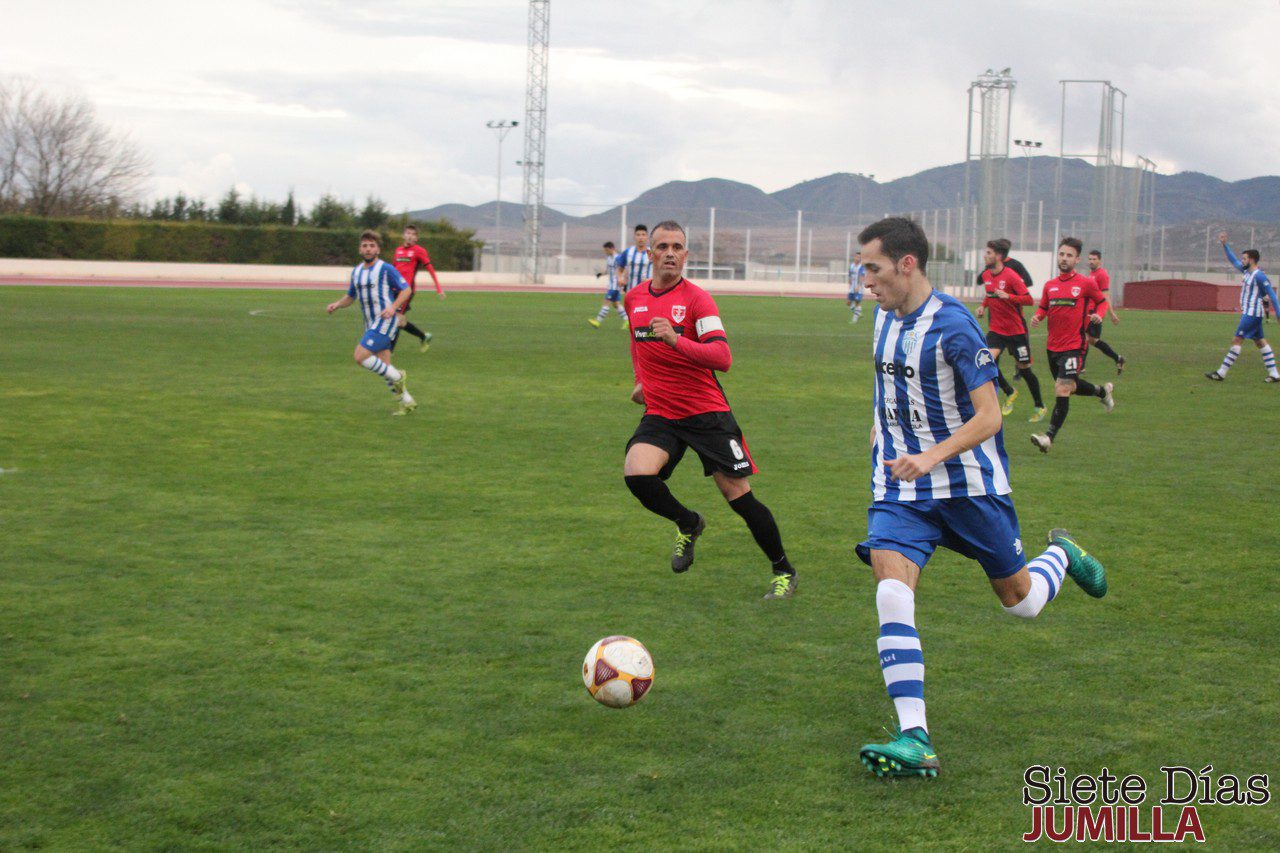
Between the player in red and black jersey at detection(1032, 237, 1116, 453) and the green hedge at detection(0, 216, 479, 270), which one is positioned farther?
the green hedge at detection(0, 216, 479, 270)

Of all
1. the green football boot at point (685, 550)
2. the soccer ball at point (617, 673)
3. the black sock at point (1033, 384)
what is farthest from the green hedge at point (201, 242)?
the soccer ball at point (617, 673)

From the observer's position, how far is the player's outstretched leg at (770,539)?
649 centimetres

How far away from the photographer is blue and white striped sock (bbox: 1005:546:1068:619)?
15.8ft

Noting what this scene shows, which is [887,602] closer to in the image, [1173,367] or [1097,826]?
[1097,826]

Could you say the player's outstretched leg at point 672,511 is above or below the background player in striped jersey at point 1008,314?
below

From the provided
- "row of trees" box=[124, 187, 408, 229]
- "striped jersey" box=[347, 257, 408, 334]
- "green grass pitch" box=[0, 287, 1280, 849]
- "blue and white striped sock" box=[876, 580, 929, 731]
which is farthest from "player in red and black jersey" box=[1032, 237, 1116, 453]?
"row of trees" box=[124, 187, 408, 229]

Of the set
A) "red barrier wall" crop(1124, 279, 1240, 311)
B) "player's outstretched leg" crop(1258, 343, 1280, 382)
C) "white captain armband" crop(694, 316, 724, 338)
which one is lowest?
"player's outstretched leg" crop(1258, 343, 1280, 382)

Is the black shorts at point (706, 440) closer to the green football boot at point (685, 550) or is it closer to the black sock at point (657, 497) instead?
the black sock at point (657, 497)

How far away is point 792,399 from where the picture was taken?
51.3 feet

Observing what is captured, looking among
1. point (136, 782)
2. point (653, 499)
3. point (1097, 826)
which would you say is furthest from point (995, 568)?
point (136, 782)

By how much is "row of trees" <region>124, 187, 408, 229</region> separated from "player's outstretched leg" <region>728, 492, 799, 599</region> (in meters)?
59.9

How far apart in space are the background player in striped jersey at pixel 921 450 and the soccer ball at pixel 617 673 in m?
0.92

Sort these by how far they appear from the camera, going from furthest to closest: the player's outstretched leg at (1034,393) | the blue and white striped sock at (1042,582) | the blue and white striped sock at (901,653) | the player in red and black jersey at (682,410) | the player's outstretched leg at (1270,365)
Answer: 1. the player's outstretched leg at (1270,365)
2. the player's outstretched leg at (1034,393)
3. the player in red and black jersey at (682,410)
4. the blue and white striped sock at (1042,582)
5. the blue and white striped sock at (901,653)

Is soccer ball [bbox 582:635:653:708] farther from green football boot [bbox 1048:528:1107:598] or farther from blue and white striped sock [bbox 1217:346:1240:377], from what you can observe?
blue and white striped sock [bbox 1217:346:1240:377]
